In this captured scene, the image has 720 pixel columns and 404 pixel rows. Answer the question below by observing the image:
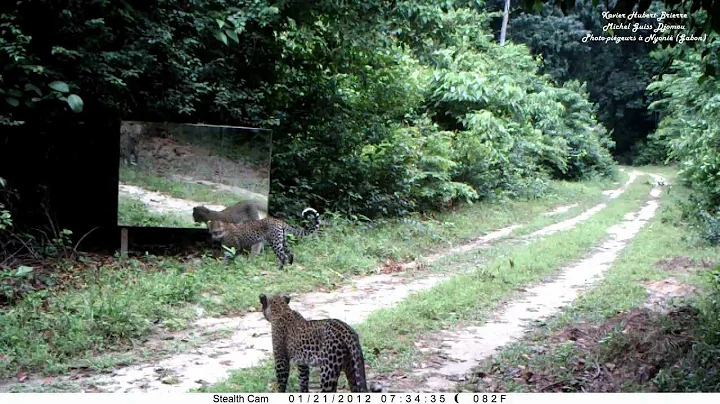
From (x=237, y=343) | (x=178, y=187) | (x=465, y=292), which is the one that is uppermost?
(x=178, y=187)

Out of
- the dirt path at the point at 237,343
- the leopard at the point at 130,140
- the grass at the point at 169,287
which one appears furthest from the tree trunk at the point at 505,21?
the leopard at the point at 130,140

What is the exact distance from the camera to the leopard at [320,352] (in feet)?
11.1

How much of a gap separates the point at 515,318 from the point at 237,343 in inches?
77.0

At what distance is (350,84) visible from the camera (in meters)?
7.20

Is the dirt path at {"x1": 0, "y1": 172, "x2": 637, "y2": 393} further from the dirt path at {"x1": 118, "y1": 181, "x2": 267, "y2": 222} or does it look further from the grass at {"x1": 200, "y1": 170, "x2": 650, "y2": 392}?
the dirt path at {"x1": 118, "y1": 181, "x2": 267, "y2": 222}

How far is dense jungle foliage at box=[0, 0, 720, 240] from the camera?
4879 millimetres

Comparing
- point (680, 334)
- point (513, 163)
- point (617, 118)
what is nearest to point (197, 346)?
point (680, 334)

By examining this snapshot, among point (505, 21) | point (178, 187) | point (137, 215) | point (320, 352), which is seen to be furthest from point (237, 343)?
point (505, 21)

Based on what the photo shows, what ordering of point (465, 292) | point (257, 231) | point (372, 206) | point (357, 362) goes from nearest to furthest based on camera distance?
point (357, 362)
point (465, 292)
point (257, 231)
point (372, 206)

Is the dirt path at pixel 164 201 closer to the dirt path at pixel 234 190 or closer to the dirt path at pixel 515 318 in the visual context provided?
the dirt path at pixel 234 190

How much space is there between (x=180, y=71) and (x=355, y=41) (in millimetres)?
1578

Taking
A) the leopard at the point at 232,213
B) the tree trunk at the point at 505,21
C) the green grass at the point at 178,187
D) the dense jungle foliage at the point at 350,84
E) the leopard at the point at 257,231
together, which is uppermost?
the tree trunk at the point at 505,21

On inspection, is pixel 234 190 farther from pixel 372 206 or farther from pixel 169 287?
pixel 372 206

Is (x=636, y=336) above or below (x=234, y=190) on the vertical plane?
below
